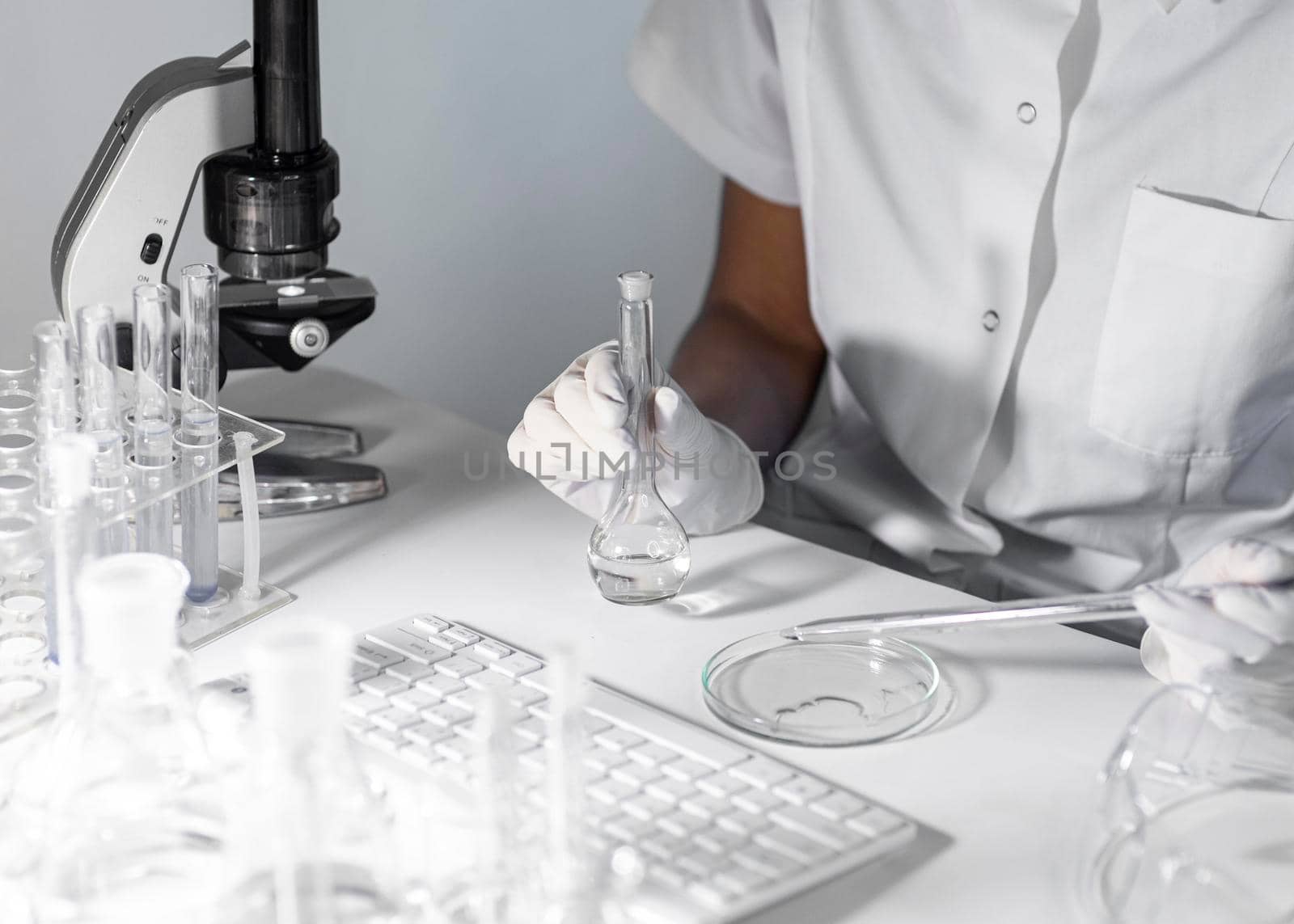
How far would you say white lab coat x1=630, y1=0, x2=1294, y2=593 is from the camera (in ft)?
3.55

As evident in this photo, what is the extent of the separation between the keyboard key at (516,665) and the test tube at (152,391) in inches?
8.0

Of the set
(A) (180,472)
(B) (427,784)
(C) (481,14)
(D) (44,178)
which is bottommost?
(B) (427,784)

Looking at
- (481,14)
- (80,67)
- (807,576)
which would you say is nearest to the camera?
(807,576)

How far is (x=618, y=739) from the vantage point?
73cm

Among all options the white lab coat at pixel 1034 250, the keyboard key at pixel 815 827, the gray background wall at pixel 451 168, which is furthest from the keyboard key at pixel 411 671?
the gray background wall at pixel 451 168

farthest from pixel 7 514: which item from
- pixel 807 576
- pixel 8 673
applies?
pixel 807 576

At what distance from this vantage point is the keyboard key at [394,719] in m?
0.73

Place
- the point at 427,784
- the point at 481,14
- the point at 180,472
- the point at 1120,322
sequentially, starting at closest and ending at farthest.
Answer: the point at 427,784
the point at 180,472
the point at 1120,322
the point at 481,14

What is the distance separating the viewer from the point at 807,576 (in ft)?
3.17

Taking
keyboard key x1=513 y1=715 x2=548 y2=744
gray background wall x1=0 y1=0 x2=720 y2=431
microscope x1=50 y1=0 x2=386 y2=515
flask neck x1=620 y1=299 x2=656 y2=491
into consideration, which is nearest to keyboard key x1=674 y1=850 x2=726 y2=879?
keyboard key x1=513 y1=715 x2=548 y2=744

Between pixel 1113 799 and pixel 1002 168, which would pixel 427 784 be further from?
pixel 1002 168

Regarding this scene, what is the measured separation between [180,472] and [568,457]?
0.28 meters

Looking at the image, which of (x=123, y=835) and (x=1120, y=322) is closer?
(x=123, y=835)

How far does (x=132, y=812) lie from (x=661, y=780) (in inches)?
9.5
